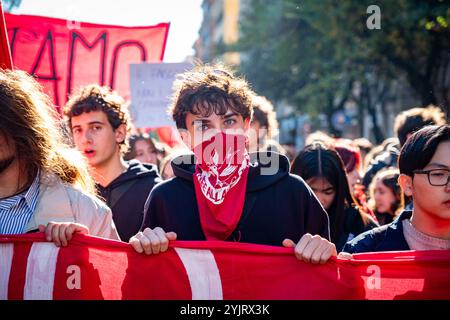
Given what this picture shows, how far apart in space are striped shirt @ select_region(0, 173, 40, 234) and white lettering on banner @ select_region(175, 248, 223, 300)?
60 centimetres

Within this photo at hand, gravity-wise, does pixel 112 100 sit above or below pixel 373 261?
above

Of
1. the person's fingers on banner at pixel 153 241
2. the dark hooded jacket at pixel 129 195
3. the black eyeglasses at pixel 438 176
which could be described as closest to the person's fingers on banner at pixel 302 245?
the person's fingers on banner at pixel 153 241

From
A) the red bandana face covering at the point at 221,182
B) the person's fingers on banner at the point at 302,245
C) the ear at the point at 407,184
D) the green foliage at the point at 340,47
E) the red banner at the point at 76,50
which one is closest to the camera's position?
the person's fingers on banner at the point at 302,245

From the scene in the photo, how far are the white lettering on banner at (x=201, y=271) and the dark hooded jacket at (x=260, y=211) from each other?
0.88ft

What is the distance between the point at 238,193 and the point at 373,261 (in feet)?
2.01

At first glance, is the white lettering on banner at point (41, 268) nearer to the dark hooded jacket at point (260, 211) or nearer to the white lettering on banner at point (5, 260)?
the white lettering on banner at point (5, 260)

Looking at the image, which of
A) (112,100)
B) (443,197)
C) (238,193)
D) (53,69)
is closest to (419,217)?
(443,197)

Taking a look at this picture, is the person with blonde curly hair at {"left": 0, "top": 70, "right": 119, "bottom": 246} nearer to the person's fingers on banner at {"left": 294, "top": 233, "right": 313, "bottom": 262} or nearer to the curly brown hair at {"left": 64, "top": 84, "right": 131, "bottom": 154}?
the person's fingers on banner at {"left": 294, "top": 233, "right": 313, "bottom": 262}

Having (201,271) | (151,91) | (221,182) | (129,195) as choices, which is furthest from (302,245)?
(151,91)

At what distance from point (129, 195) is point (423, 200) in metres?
1.99

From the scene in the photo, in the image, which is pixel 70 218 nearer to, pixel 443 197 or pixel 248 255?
pixel 248 255

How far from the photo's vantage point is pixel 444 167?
2980mm

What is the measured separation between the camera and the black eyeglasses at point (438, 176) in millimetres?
2961

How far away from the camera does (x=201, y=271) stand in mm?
2760
